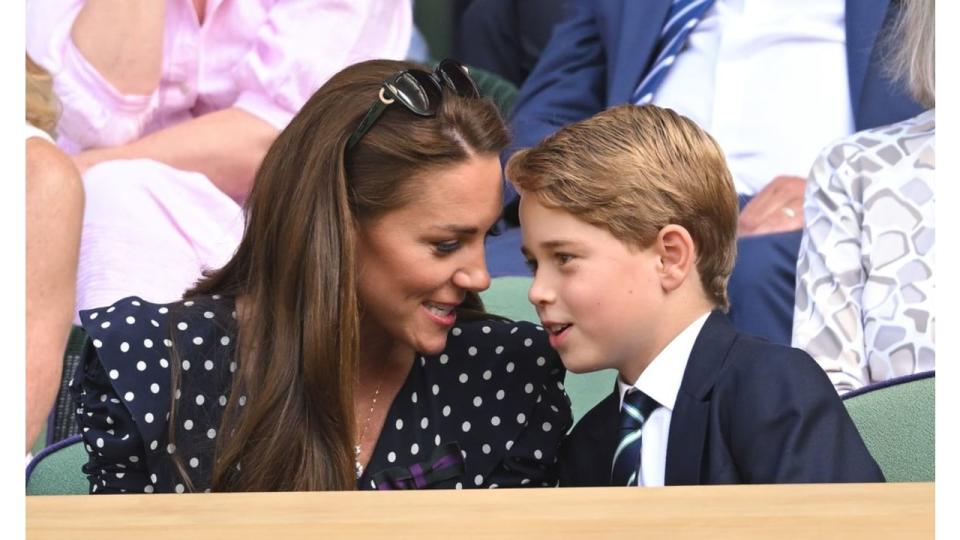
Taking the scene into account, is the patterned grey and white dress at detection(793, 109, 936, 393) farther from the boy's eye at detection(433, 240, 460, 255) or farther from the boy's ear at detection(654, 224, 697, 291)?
the boy's eye at detection(433, 240, 460, 255)

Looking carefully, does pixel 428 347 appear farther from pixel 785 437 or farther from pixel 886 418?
pixel 886 418

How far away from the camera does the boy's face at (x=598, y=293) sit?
1695mm

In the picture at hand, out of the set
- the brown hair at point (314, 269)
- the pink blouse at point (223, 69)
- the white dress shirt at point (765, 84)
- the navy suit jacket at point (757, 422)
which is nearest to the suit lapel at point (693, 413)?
the navy suit jacket at point (757, 422)

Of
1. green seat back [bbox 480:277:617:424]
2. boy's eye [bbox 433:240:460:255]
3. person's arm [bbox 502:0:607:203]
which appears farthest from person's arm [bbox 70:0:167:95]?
boy's eye [bbox 433:240:460:255]

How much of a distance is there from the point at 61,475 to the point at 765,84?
4.91 ft

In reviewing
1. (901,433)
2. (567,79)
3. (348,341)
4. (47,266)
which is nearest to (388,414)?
(348,341)

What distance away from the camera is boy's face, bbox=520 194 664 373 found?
170cm

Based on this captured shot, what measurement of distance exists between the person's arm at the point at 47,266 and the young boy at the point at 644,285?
1.04 m

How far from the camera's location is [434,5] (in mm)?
2721

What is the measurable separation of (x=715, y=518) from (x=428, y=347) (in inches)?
25.7

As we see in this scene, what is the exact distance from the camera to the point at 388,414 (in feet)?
5.99

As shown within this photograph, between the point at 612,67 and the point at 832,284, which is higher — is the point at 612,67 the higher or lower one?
the higher one

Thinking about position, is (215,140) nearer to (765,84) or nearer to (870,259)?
(765,84)
